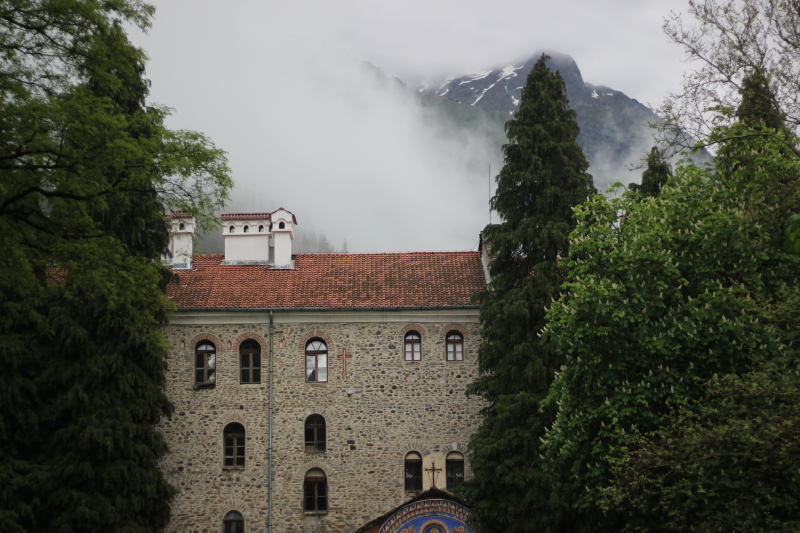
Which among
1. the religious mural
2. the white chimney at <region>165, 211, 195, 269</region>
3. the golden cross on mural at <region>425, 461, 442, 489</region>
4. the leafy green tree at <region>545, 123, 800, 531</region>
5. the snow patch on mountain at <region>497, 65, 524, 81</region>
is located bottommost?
the religious mural

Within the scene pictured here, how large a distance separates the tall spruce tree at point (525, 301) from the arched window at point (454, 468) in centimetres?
288

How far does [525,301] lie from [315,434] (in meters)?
7.98

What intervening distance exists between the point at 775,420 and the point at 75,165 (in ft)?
31.8

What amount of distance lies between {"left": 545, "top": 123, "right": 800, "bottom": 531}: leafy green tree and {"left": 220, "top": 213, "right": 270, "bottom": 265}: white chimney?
1312 centimetres

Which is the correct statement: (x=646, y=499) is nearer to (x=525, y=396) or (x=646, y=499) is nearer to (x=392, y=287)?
(x=525, y=396)

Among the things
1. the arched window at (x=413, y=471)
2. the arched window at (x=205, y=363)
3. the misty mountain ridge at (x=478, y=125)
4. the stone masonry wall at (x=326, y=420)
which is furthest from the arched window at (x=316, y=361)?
the misty mountain ridge at (x=478, y=125)

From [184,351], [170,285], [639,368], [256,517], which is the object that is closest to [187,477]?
[256,517]

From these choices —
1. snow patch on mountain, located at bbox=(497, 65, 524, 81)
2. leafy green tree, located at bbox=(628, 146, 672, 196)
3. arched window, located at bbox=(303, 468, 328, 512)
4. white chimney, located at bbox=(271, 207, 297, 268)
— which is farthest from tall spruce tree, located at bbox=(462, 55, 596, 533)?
snow patch on mountain, located at bbox=(497, 65, 524, 81)

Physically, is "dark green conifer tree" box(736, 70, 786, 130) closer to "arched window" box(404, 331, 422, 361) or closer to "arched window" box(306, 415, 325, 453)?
"arched window" box(404, 331, 422, 361)

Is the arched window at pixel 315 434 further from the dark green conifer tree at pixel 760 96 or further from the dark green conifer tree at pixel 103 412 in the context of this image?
the dark green conifer tree at pixel 760 96

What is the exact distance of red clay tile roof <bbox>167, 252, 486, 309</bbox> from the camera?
74.1 feet

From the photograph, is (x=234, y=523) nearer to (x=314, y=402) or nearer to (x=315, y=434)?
(x=315, y=434)

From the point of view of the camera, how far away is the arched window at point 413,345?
22469mm

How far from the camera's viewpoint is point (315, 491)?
21.5 m
